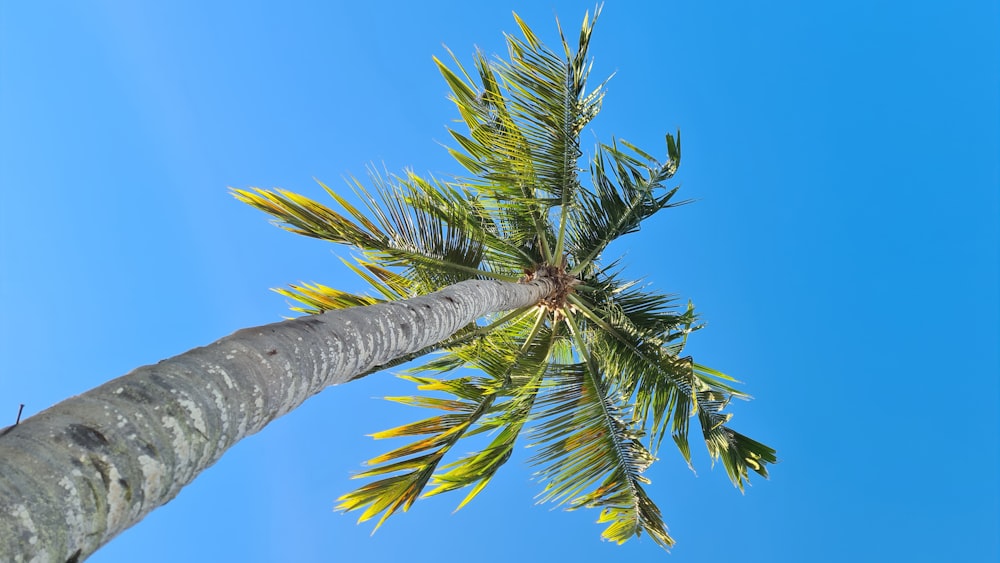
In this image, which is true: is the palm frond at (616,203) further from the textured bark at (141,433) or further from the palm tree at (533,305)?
the textured bark at (141,433)

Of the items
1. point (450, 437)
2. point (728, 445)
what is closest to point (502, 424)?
Answer: point (450, 437)

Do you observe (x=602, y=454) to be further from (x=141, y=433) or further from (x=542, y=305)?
(x=141, y=433)

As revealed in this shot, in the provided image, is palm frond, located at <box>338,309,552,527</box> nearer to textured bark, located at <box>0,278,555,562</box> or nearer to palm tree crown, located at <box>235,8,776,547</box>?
palm tree crown, located at <box>235,8,776,547</box>

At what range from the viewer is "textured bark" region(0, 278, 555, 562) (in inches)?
63.0

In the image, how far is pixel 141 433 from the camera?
1.94 meters

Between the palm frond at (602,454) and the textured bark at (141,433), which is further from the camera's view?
the palm frond at (602,454)

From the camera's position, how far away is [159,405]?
204cm

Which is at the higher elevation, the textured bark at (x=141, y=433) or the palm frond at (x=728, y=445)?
the palm frond at (x=728, y=445)

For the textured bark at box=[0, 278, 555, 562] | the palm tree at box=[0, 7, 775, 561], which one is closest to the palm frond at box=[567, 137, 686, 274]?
the palm tree at box=[0, 7, 775, 561]

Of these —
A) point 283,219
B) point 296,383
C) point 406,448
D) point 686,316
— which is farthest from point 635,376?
point 296,383

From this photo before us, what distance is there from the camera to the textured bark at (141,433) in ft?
5.25

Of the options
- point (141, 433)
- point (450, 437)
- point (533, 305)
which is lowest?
point (141, 433)

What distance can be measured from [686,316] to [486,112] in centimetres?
304

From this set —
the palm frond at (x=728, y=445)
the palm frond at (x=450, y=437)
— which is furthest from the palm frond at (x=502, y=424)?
the palm frond at (x=728, y=445)
